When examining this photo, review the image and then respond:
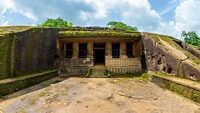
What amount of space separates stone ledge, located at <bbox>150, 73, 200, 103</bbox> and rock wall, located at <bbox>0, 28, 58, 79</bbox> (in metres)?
6.99

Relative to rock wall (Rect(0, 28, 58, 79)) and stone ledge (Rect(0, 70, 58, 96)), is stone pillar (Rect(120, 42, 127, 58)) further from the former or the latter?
stone ledge (Rect(0, 70, 58, 96))

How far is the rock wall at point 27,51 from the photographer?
43.2 ft

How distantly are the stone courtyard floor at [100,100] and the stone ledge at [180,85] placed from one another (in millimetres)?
304

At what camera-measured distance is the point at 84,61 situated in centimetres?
1773

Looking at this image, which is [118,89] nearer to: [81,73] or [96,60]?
[81,73]

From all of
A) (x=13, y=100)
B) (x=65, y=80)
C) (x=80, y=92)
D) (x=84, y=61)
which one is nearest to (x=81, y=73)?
(x=84, y=61)

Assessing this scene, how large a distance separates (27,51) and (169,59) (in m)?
7.98

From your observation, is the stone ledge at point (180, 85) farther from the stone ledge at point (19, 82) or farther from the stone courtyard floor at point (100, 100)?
the stone ledge at point (19, 82)

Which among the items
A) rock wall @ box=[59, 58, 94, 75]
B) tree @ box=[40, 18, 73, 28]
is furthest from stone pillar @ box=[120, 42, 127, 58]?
tree @ box=[40, 18, 73, 28]

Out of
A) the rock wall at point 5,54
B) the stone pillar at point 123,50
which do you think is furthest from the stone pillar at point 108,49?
the rock wall at point 5,54

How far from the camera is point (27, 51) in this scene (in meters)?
14.8

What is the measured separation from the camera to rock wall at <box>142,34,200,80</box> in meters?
13.1

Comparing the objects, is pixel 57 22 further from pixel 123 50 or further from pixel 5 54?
pixel 5 54

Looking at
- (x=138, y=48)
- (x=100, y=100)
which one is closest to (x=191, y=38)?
(x=138, y=48)
